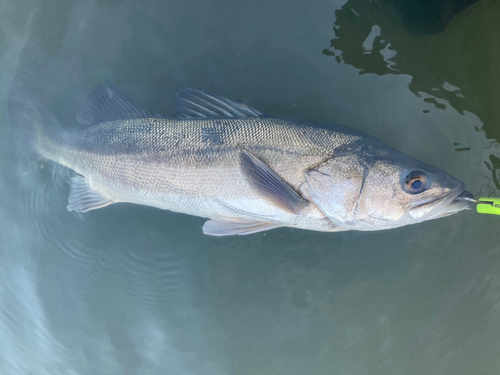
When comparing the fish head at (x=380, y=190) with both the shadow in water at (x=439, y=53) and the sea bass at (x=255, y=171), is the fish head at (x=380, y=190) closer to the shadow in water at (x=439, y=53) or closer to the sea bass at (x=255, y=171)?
the sea bass at (x=255, y=171)

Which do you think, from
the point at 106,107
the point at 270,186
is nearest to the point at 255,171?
the point at 270,186

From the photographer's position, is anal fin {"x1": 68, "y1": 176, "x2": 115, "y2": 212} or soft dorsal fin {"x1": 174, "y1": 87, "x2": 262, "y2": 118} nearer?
soft dorsal fin {"x1": 174, "y1": 87, "x2": 262, "y2": 118}

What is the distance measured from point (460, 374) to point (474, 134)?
2.20 meters

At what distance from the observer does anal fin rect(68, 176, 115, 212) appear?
2125mm

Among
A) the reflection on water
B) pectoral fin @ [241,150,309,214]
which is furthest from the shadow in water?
pectoral fin @ [241,150,309,214]

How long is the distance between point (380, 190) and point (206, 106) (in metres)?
1.19

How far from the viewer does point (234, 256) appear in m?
2.50

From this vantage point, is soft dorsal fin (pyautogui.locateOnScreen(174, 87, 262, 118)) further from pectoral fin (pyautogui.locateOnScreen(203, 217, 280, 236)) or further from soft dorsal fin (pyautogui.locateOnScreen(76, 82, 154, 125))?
pectoral fin (pyautogui.locateOnScreen(203, 217, 280, 236))

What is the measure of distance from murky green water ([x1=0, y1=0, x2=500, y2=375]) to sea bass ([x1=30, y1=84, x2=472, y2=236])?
67cm

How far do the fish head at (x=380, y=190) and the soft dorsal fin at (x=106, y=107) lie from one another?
1.34 meters

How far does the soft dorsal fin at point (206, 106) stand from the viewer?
185 cm

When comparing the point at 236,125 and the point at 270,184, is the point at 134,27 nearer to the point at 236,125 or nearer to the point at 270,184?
the point at 236,125

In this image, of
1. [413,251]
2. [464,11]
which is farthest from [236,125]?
[464,11]

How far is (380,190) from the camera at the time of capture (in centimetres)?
160
